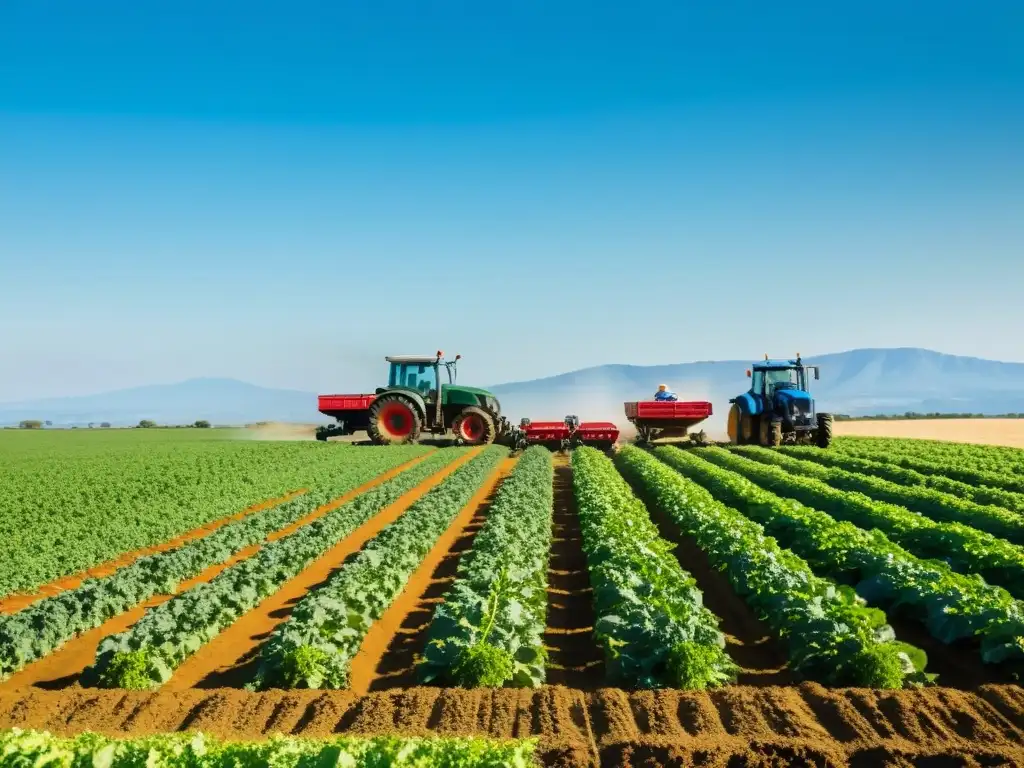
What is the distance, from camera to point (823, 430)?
28.7 m

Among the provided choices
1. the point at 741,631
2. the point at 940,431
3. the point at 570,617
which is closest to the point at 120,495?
the point at 570,617

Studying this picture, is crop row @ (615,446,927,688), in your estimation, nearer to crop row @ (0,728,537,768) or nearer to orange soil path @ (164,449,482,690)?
crop row @ (0,728,537,768)

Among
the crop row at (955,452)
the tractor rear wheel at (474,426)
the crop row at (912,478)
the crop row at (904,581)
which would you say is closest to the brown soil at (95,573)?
the crop row at (904,581)

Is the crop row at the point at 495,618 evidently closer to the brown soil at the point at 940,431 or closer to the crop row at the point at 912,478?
the crop row at the point at 912,478

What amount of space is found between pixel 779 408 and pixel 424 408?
1209cm

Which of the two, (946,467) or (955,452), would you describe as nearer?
(946,467)

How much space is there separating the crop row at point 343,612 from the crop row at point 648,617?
2348mm

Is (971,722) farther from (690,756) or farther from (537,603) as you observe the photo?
(537,603)

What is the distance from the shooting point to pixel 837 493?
16.3 meters

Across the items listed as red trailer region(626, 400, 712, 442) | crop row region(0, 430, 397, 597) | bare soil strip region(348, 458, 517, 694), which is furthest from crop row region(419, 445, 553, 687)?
red trailer region(626, 400, 712, 442)

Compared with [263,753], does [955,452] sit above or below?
above

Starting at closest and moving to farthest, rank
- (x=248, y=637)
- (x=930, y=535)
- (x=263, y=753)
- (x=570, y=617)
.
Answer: (x=263, y=753) < (x=248, y=637) < (x=570, y=617) < (x=930, y=535)

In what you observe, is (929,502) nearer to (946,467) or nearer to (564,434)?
(946,467)

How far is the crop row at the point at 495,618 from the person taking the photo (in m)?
6.83
